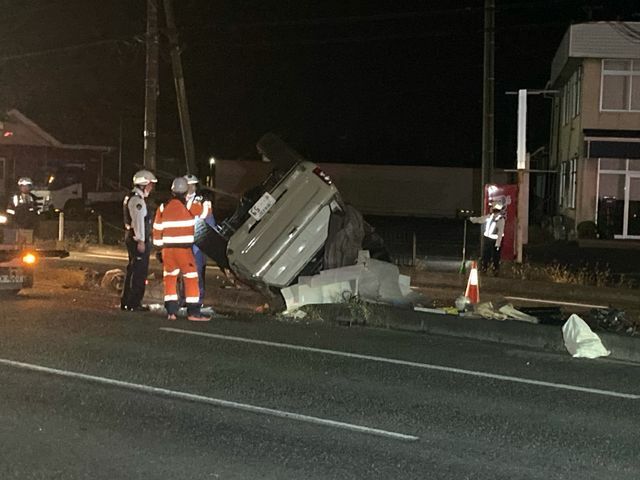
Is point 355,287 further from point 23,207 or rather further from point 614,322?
point 23,207

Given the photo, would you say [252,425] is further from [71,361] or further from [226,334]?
[226,334]

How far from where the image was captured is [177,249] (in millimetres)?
11445

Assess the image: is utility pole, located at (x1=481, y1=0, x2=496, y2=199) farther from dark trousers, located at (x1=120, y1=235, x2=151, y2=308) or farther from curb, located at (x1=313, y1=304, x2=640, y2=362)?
dark trousers, located at (x1=120, y1=235, x2=151, y2=308)

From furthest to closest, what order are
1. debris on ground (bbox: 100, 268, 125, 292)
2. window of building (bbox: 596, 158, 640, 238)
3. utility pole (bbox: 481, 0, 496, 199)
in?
window of building (bbox: 596, 158, 640, 238)
utility pole (bbox: 481, 0, 496, 199)
debris on ground (bbox: 100, 268, 125, 292)

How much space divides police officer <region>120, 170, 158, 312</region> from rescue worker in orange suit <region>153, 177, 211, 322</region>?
0.31 meters

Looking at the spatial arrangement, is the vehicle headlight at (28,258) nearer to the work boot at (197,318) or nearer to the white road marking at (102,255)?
the work boot at (197,318)

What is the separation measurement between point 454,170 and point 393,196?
3.43 meters

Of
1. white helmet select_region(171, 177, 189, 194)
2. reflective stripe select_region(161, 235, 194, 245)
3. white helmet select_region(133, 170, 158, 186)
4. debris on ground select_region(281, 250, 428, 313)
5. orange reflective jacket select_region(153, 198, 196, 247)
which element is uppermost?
white helmet select_region(133, 170, 158, 186)

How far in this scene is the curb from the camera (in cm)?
989

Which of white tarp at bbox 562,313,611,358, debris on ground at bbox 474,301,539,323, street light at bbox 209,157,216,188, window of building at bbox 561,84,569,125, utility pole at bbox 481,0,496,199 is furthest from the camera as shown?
street light at bbox 209,157,216,188

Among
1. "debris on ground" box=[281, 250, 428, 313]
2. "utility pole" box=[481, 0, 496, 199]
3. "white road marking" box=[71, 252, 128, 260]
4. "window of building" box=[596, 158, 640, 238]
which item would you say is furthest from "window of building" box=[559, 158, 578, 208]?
"debris on ground" box=[281, 250, 428, 313]

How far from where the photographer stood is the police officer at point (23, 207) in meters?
14.5

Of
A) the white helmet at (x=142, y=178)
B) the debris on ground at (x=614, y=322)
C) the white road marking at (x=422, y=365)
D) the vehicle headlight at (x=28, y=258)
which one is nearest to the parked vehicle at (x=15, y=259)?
the vehicle headlight at (x=28, y=258)

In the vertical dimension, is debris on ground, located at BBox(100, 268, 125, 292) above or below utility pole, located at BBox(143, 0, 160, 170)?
below
